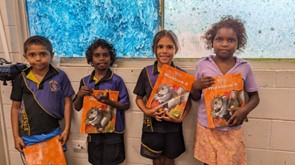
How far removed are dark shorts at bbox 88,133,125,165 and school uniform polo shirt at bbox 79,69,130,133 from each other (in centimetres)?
6

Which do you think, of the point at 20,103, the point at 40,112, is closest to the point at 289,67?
the point at 40,112

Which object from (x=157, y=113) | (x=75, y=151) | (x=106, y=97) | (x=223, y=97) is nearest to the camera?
(x=223, y=97)

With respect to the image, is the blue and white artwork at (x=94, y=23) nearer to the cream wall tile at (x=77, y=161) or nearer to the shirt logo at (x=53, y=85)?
the shirt logo at (x=53, y=85)

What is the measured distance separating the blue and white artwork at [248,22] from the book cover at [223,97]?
Answer: 31 cm

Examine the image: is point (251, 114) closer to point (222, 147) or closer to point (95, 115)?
point (222, 147)

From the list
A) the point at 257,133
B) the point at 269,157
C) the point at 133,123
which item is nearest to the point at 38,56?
the point at 133,123

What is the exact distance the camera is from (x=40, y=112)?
1317 mm

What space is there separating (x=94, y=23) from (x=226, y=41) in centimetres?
80

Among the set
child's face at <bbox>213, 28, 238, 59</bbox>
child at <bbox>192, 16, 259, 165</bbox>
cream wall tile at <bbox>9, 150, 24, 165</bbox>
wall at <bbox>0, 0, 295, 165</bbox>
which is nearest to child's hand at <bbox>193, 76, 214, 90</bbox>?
child at <bbox>192, 16, 259, 165</bbox>

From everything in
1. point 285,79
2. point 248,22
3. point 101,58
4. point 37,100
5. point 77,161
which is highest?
point 248,22

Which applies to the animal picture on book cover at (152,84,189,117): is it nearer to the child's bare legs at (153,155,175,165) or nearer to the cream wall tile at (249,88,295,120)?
the child's bare legs at (153,155,175,165)

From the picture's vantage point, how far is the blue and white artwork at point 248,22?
4.05 feet

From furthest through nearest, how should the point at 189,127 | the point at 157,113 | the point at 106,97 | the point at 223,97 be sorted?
the point at 189,127, the point at 106,97, the point at 157,113, the point at 223,97

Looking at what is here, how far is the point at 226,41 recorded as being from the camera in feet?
3.52
